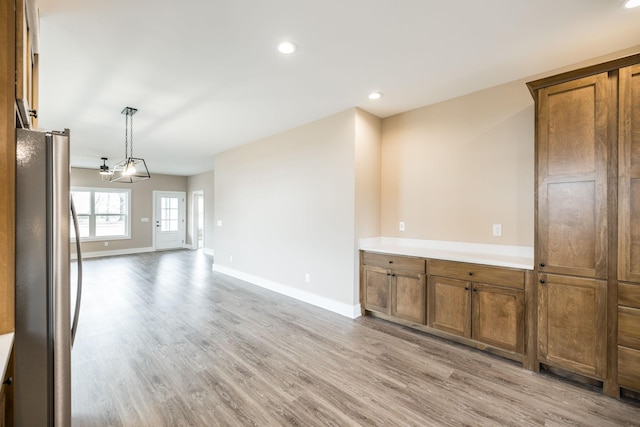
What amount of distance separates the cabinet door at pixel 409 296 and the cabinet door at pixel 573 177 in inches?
44.3

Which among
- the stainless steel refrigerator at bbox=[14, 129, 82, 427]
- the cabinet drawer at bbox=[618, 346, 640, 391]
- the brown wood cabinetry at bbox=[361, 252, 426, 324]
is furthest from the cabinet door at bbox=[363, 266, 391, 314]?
the stainless steel refrigerator at bbox=[14, 129, 82, 427]

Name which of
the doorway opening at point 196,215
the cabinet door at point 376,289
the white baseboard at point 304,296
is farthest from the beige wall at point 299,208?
the doorway opening at point 196,215

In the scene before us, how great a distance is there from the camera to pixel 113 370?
8.11 feet

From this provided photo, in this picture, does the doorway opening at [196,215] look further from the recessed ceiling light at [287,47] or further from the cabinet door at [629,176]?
the cabinet door at [629,176]

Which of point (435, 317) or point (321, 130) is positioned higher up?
point (321, 130)

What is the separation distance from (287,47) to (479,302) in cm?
287

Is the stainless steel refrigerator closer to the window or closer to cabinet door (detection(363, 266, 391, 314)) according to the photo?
cabinet door (detection(363, 266, 391, 314))

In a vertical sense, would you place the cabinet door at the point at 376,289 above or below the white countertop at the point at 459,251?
below

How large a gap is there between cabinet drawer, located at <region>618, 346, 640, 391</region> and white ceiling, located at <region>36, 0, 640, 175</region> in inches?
93.0

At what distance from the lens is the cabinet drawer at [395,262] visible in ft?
10.3

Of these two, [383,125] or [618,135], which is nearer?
[618,135]

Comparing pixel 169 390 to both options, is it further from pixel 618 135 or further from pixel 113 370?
pixel 618 135

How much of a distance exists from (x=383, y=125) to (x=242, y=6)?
2609 mm

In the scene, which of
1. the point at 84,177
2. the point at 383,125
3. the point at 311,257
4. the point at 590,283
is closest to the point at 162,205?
the point at 84,177
